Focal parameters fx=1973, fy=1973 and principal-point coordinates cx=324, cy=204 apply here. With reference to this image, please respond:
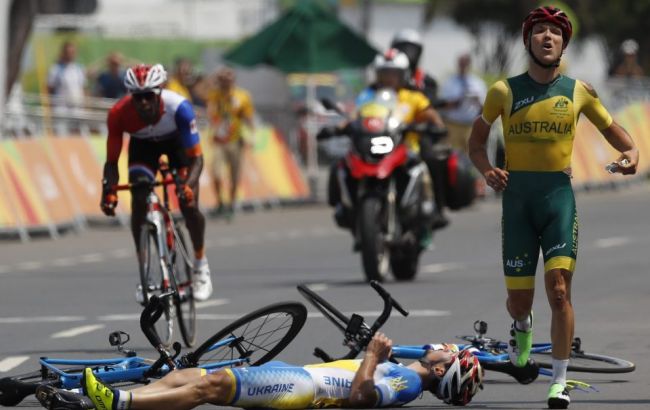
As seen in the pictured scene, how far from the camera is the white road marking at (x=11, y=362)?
11500mm

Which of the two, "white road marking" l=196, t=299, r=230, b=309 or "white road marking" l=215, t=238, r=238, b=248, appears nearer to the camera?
"white road marking" l=196, t=299, r=230, b=309

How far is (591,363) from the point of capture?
10617mm

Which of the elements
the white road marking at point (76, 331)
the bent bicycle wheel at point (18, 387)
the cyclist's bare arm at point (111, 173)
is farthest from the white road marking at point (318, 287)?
the bent bicycle wheel at point (18, 387)

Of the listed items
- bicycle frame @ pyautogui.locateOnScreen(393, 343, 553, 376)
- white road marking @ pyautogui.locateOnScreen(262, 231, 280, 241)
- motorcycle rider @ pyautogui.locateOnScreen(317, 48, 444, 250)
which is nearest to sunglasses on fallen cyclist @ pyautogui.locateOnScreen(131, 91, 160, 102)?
bicycle frame @ pyautogui.locateOnScreen(393, 343, 553, 376)

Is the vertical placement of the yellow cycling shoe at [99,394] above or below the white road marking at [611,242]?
above

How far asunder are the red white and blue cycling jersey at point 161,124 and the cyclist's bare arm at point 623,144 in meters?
3.60

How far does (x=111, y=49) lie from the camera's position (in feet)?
144

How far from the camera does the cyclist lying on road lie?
8.57 m

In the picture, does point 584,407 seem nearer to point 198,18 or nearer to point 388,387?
point 388,387

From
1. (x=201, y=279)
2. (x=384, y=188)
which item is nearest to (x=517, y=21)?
(x=384, y=188)

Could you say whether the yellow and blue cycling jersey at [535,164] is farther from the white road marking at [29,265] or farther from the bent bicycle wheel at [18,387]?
the white road marking at [29,265]

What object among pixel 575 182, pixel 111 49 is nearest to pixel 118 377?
pixel 575 182

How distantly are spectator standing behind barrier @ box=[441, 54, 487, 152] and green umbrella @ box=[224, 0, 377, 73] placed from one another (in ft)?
5.03

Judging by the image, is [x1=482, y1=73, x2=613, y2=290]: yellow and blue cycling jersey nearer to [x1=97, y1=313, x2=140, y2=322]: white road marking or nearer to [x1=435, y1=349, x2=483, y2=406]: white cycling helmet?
[x1=435, y1=349, x2=483, y2=406]: white cycling helmet
